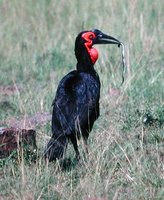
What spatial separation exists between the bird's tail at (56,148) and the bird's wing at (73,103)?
3.2 inches

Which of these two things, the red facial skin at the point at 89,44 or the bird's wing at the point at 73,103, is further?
the red facial skin at the point at 89,44

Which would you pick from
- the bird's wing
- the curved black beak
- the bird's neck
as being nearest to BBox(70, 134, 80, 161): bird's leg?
the bird's wing

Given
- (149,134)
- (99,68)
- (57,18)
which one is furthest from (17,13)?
(149,134)

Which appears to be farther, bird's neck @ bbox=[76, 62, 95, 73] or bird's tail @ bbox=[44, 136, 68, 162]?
bird's neck @ bbox=[76, 62, 95, 73]

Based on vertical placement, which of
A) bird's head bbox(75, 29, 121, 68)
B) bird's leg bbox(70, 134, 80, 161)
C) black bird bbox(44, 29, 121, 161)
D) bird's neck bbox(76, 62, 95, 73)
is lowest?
bird's leg bbox(70, 134, 80, 161)

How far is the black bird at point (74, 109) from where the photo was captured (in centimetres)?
666

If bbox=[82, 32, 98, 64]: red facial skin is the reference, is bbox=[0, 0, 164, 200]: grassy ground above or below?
below

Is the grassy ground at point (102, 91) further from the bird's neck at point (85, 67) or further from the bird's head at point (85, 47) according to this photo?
the bird's head at point (85, 47)

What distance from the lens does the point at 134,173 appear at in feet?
20.0

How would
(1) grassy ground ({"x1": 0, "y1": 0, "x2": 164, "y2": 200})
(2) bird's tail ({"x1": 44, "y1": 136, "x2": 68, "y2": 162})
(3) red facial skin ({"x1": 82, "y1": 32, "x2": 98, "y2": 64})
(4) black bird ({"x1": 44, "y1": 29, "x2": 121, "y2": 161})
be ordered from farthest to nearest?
1. (3) red facial skin ({"x1": 82, "y1": 32, "x2": 98, "y2": 64})
2. (4) black bird ({"x1": 44, "y1": 29, "x2": 121, "y2": 161})
3. (2) bird's tail ({"x1": 44, "y1": 136, "x2": 68, "y2": 162})
4. (1) grassy ground ({"x1": 0, "y1": 0, "x2": 164, "y2": 200})

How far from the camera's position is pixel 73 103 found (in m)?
6.89

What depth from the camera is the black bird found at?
21.9ft

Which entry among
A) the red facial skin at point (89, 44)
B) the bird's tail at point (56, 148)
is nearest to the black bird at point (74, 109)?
the bird's tail at point (56, 148)

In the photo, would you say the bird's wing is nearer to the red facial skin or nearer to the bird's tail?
the bird's tail
